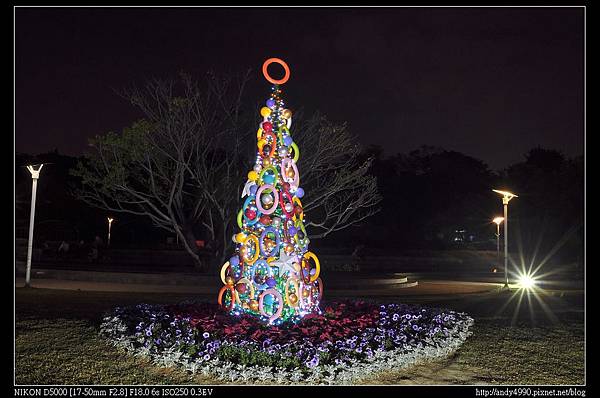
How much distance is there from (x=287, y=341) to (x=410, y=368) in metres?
1.80

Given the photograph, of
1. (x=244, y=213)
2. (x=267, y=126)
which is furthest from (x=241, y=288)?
(x=267, y=126)

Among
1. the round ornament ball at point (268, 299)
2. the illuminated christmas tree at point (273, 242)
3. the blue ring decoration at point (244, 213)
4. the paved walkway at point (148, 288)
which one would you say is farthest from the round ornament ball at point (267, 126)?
the paved walkway at point (148, 288)

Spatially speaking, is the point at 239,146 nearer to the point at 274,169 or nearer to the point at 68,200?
the point at 274,169

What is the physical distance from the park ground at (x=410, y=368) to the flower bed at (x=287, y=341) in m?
0.20

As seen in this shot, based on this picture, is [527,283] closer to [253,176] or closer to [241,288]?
[241,288]

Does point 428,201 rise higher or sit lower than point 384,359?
higher

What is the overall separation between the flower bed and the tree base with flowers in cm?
2

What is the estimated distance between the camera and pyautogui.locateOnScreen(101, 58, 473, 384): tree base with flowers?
704 cm

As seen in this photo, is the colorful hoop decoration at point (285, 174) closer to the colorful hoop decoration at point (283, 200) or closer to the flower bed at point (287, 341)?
the colorful hoop decoration at point (283, 200)

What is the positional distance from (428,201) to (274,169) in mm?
38648

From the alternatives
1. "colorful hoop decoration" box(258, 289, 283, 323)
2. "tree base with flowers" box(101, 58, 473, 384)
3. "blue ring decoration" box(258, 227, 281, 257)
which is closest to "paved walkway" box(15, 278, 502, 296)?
"tree base with flowers" box(101, 58, 473, 384)

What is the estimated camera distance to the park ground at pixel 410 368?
6773 millimetres

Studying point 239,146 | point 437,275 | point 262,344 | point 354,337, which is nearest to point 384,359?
point 354,337

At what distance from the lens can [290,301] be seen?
874cm
